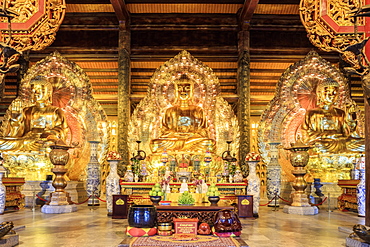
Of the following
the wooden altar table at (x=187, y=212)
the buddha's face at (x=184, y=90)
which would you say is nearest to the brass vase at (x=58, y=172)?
the wooden altar table at (x=187, y=212)

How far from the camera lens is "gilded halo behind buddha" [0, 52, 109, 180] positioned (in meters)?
10.3

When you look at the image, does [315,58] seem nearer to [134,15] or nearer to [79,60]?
[134,15]

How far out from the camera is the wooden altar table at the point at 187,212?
5.22 metres

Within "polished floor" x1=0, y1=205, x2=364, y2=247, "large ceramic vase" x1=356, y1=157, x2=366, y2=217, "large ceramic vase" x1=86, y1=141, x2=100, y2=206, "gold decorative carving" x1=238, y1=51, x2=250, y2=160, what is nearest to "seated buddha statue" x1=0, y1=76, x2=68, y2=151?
"large ceramic vase" x1=86, y1=141, x2=100, y2=206

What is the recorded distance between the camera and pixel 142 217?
473 cm

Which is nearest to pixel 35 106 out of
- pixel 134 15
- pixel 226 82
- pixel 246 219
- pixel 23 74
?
pixel 23 74

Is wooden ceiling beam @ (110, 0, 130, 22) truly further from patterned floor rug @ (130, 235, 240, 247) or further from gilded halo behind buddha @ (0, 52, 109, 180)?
patterned floor rug @ (130, 235, 240, 247)

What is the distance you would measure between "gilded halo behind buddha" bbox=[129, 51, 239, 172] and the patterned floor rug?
5350 mm

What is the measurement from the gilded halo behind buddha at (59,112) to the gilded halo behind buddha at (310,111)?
423cm

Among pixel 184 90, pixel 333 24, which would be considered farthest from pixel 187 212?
pixel 184 90

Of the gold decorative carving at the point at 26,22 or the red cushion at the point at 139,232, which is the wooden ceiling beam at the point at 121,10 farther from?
the red cushion at the point at 139,232

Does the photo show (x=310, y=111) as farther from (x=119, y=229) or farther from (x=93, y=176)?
(x=119, y=229)

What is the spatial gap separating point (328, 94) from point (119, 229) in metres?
6.90

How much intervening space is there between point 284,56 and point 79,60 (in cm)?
557
